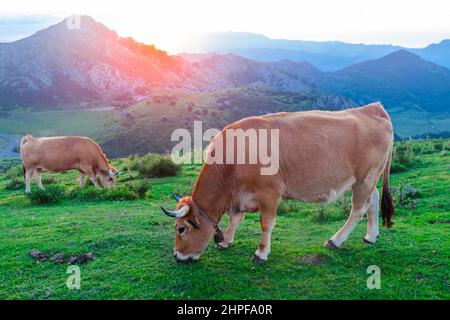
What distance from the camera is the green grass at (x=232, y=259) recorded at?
6.38m

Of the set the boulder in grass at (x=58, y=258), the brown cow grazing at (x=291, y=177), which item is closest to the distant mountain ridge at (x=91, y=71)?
the boulder in grass at (x=58, y=258)

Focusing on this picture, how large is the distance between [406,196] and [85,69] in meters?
125

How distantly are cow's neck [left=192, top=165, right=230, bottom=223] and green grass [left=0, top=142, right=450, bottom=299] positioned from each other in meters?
0.92

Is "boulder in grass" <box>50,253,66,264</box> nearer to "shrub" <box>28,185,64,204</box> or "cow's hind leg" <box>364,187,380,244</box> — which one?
"cow's hind leg" <box>364,187,380,244</box>

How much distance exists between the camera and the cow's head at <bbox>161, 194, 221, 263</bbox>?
714 cm

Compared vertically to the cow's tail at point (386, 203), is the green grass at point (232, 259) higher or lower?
lower

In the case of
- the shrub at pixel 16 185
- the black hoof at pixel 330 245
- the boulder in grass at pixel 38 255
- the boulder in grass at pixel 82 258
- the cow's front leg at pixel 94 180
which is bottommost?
the shrub at pixel 16 185

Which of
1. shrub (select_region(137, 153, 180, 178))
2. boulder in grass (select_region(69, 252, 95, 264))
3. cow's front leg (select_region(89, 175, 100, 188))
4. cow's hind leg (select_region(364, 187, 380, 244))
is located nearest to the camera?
boulder in grass (select_region(69, 252, 95, 264))

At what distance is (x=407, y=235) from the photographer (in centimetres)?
881

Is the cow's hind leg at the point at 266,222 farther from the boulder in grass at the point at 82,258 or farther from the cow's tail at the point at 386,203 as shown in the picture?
the boulder in grass at the point at 82,258

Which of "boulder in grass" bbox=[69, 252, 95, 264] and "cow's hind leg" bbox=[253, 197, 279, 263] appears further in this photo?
"boulder in grass" bbox=[69, 252, 95, 264]

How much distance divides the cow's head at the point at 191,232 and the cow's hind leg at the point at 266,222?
842 millimetres

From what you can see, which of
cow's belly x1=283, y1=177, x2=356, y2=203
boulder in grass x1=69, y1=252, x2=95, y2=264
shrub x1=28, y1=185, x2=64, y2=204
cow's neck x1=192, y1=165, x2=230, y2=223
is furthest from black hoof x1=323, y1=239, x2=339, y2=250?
shrub x1=28, y1=185, x2=64, y2=204
